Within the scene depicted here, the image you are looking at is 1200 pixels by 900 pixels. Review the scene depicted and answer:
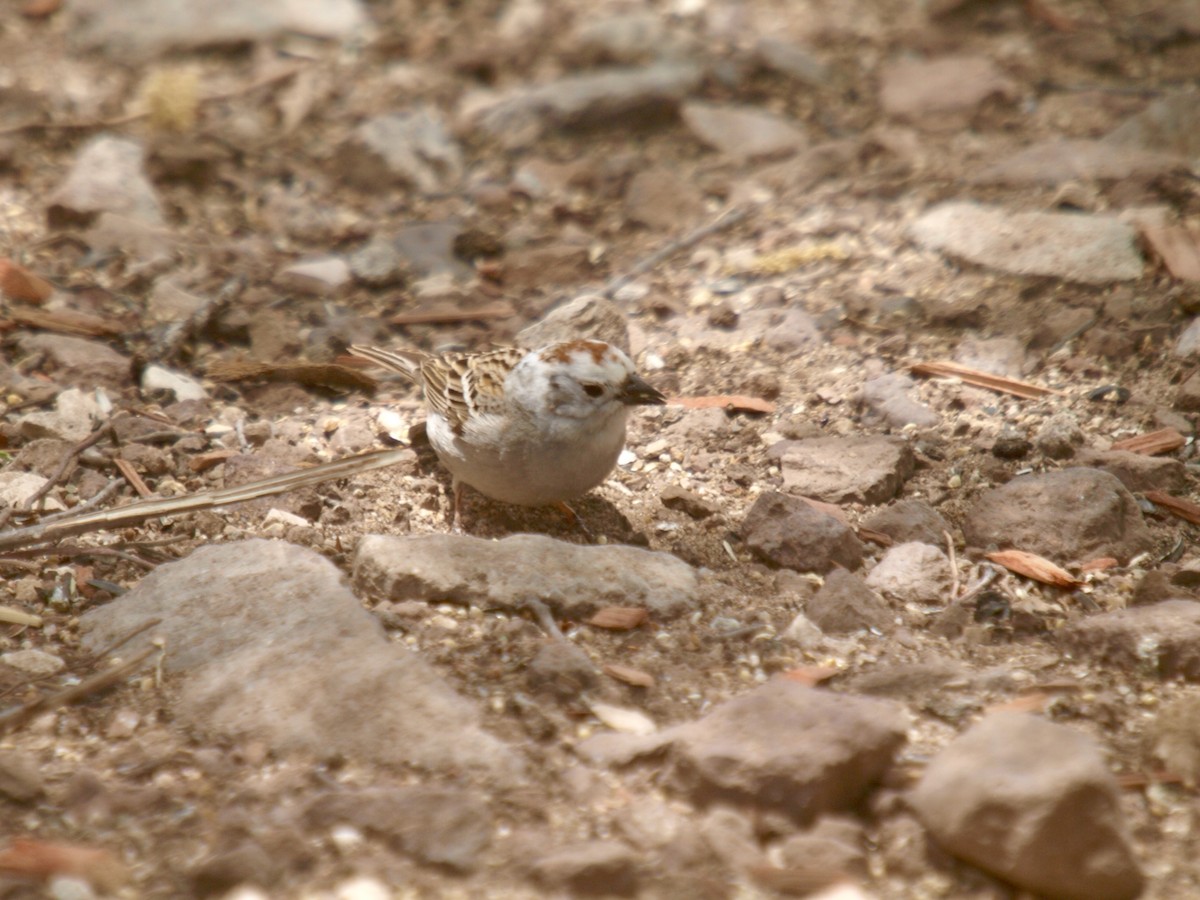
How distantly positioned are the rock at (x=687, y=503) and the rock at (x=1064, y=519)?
805 mm

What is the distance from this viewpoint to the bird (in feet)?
13.0

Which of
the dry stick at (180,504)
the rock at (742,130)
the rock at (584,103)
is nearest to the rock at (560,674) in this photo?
the dry stick at (180,504)

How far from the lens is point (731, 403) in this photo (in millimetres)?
4641

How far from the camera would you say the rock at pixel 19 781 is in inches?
107

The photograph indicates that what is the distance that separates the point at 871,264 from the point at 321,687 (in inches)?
129

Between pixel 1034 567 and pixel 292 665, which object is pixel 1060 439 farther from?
pixel 292 665

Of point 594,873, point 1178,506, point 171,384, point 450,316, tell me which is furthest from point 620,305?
point 594,873

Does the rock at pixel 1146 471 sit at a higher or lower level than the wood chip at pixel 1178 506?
higher

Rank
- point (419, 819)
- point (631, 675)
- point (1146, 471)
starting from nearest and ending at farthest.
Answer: point (419, 819), point (631, 675), point (1146, 471)

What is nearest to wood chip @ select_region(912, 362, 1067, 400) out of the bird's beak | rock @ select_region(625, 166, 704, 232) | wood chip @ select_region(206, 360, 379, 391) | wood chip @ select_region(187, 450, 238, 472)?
the bird's beak

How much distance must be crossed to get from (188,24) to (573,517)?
4694 millimetres

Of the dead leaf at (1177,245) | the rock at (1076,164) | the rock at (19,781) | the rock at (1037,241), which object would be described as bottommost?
the rock at (19,781)

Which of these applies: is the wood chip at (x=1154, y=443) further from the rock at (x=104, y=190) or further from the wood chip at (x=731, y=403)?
the rock at (x=104, y=190)

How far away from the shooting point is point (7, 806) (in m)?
2.71
